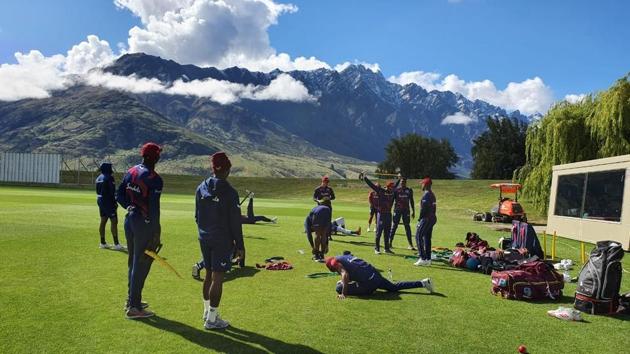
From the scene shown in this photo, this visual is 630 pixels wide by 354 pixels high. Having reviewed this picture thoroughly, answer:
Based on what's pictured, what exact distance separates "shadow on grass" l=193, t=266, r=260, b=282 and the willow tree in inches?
875

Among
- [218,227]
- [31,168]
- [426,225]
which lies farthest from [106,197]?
[31,168]

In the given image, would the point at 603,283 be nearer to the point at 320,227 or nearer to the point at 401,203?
the point at 320,227

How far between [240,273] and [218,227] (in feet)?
14.7

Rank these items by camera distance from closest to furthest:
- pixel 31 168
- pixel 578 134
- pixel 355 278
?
pixel 355 278, pixel 578 134, pixel 31 168

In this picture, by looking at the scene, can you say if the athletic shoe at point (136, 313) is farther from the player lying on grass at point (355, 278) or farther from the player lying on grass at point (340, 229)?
the player lying on grass at point (340, 229)

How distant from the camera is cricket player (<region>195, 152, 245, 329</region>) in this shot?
7020mm

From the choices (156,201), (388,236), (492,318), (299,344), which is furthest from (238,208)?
(388,236)

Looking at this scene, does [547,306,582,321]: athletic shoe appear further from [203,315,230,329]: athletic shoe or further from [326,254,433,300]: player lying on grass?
[203,315,230,329]: athletic shoe

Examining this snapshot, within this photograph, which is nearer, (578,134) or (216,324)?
(216,324)

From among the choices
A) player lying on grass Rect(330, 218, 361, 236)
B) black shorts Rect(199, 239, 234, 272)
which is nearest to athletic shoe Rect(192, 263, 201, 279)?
black shorts Rect(199, 239, 234, 272)

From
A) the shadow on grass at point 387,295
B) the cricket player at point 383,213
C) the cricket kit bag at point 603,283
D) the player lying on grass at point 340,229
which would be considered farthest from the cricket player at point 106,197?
the cricket kit bag at point 603,283

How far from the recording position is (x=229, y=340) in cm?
655

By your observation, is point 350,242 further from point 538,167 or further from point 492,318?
point 538,167

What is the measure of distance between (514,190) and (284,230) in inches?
868
